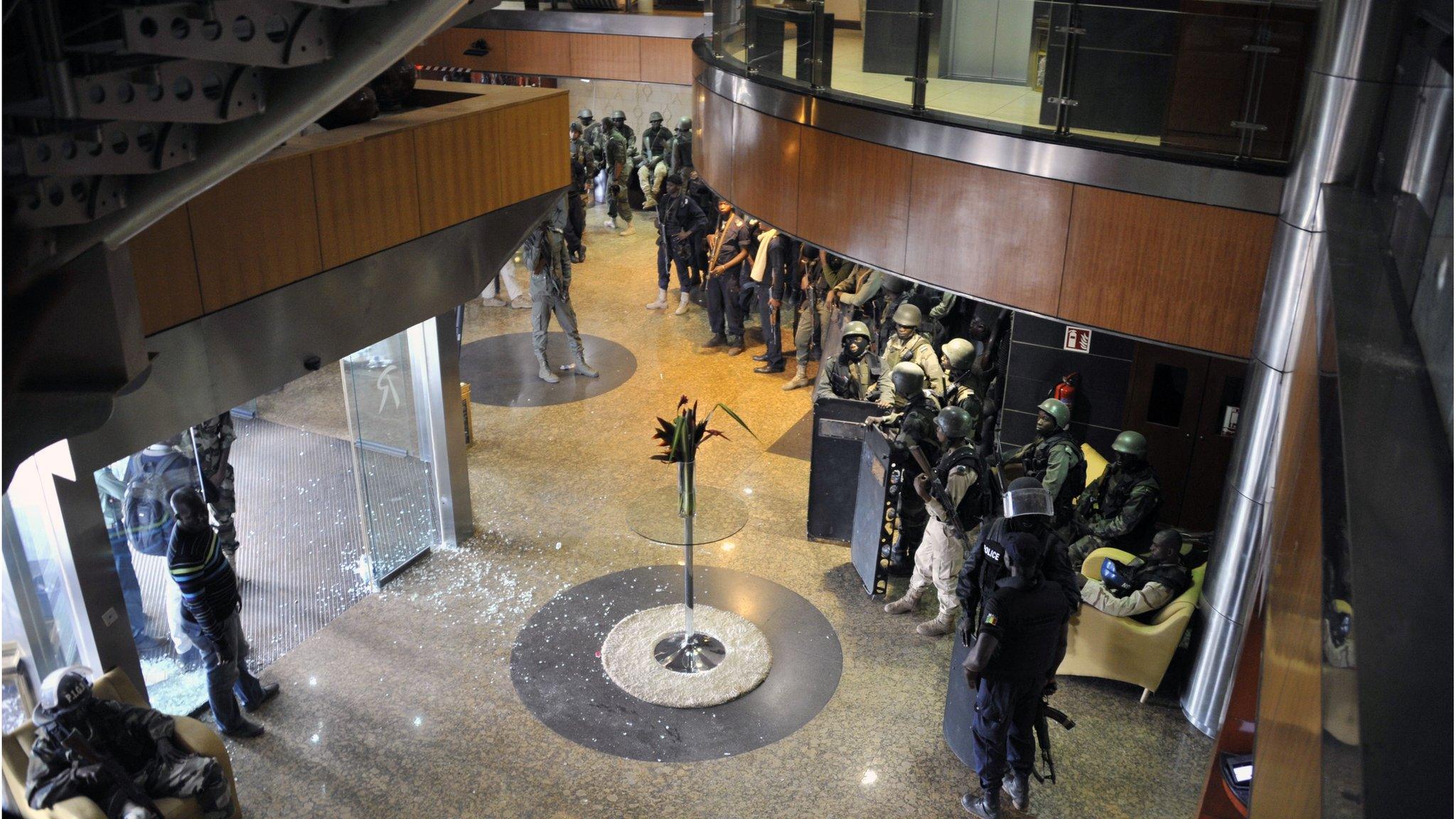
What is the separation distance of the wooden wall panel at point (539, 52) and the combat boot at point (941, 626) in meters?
13.3

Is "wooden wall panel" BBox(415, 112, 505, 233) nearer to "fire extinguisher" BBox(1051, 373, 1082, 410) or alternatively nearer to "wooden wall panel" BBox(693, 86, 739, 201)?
"wooden wall panel" BBox(693, 86, 739, 201)

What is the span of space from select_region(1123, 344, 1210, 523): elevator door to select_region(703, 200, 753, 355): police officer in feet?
14.6

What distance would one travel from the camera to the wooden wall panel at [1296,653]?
1940mm

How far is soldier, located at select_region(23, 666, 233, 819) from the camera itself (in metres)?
4.38

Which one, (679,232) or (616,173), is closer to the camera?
(679,232)

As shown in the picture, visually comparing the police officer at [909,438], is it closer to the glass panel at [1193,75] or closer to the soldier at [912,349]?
the soldier at [912,349]

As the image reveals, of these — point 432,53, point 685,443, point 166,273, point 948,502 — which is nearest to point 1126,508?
point 948,502

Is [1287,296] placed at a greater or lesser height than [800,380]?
greater

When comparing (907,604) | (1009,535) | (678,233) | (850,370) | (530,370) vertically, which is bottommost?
(907,604)

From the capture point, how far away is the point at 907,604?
270 inches

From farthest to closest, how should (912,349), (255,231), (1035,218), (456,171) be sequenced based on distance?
(912,349) → (456,171) → (1035,218) → (255,231)

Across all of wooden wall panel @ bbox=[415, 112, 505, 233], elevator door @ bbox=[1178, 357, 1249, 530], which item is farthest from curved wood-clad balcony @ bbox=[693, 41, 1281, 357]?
wooden wall panel @ bbox=[415, 112, 505, 233]

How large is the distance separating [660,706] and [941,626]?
6.14 ft

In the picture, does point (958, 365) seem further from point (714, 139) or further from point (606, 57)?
point (606, 57)
